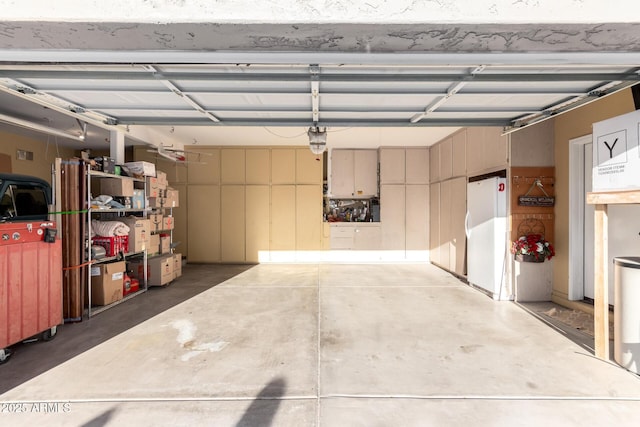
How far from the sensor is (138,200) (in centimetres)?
459

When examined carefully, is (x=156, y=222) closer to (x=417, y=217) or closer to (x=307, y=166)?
(x=307, y=166)

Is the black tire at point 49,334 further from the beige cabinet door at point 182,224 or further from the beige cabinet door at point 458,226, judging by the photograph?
the beige cabinet door at point 458,226

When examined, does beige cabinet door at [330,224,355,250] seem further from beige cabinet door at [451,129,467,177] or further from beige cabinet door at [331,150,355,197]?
beige cabinet door at [451,129,467,177]

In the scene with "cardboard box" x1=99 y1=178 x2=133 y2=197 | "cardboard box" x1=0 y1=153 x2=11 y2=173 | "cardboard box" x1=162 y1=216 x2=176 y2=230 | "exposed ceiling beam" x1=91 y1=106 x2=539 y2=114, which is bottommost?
"cardboard box" x1=162 y1=216 x2=176 y2=230

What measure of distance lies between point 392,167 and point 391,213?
109 centimetres

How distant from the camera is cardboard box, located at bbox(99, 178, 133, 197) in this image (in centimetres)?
418

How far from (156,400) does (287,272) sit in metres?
4.12

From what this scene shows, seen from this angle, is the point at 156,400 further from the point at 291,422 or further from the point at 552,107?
the point at 552,107

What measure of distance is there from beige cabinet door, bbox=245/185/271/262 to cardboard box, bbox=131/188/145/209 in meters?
2.58

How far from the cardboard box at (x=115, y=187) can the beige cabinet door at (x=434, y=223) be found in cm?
579

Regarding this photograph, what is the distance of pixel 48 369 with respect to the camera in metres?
2.41

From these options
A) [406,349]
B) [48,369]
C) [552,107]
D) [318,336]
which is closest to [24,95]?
[48,369]

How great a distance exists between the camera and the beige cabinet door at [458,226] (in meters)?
5.32

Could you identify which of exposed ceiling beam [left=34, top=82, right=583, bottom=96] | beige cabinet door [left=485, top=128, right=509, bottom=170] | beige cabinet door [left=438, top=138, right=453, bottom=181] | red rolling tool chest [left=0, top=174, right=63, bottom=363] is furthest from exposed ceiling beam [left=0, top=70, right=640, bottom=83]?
beige cabinet door [left=438, top=138, right=453, bottom=181]
